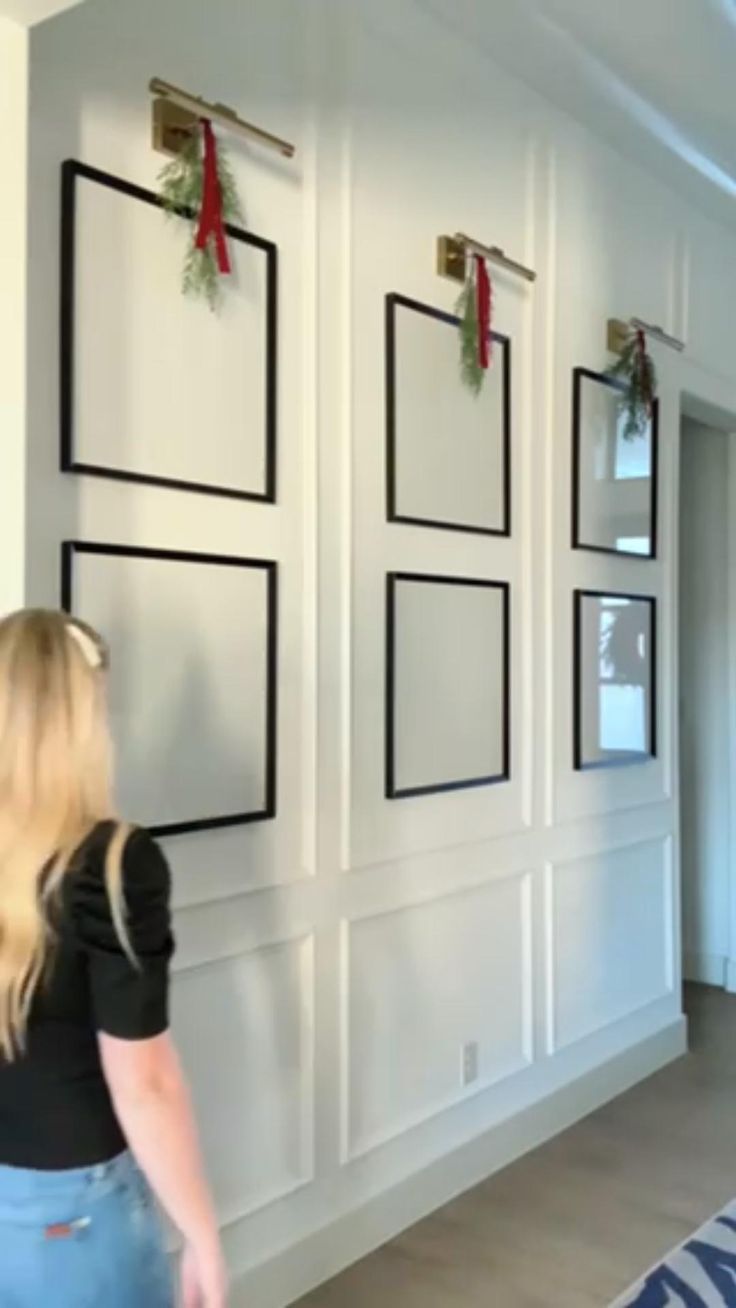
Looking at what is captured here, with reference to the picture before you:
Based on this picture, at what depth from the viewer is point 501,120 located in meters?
3.57

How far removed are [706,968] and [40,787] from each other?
4742mm

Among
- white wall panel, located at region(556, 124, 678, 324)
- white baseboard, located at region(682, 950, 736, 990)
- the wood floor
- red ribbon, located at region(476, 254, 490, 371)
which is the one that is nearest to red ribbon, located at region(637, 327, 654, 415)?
white wall panel, located at region(556, 124, 678, 324)

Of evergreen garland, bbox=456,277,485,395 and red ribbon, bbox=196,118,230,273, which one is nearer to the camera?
red ribbon, bbox=196,118,230,273

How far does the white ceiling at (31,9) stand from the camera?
1920 mm

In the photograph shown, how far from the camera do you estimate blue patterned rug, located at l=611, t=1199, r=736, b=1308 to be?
279 cm

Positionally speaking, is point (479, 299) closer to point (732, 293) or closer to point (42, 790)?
point (732, 293)

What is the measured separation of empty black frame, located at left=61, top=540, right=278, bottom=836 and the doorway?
327 cm

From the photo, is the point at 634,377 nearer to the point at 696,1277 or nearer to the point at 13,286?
the point at 13,286

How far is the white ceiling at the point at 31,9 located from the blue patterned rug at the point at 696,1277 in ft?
9.12

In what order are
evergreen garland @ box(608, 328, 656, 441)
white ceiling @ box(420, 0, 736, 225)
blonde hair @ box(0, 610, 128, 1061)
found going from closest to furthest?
1. blonde hair @ box(0, 610, 128, 1061)
2. white ceiling @ box(420, 0, 736, 225)
3. evergreen garland @ box(608, 328, 656, 441)

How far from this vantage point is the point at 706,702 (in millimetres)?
5609

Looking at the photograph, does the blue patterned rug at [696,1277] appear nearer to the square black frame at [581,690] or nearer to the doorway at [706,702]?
the square black frame at [581,690]

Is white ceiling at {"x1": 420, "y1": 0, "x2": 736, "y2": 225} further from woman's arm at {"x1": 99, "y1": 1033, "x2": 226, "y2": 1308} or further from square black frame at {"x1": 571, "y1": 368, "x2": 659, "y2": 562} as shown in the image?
woman's arm at {"x1": 99, "y1": 1033, "x2": 226, "y2": 1308}

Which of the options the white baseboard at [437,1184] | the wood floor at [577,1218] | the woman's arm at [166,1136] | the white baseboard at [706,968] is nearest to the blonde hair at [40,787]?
the woman's arm at [166,1136]
